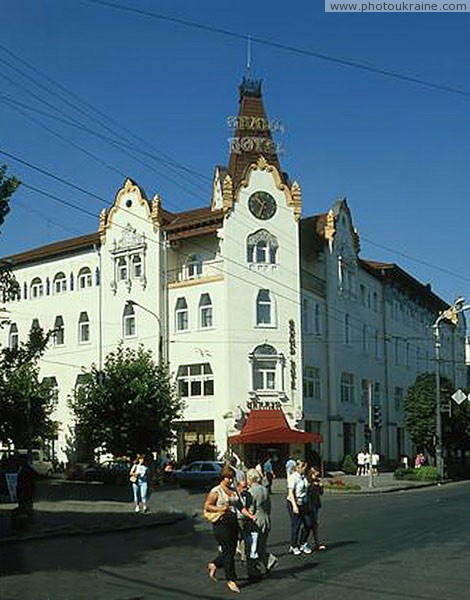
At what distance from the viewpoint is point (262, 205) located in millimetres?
56062

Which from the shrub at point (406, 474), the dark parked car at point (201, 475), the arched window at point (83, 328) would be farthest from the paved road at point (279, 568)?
the arched window at point (83, 328)

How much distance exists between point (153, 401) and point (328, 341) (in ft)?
51.7

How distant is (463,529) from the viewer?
21.6 meters

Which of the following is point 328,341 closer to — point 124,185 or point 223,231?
point 223,231

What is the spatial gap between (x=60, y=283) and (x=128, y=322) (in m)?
7.51

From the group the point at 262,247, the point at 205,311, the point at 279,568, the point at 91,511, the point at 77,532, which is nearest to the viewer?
the point at 279,568

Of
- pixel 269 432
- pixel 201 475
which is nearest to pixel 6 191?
pixel 201 475

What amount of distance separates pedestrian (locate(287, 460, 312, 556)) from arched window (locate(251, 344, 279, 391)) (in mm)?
36458

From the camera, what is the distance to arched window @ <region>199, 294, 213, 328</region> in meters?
55.4

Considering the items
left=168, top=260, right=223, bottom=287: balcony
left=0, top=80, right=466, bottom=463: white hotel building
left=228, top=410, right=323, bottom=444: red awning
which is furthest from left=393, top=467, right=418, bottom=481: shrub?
left=168, top=260, right=223, bottom=287: balcony

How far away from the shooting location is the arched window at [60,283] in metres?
63.6

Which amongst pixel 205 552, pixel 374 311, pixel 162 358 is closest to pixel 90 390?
pixel 162 358

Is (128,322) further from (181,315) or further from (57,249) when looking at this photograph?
(57,249)

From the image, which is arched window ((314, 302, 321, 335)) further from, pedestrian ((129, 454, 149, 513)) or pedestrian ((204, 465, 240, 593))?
pedestrian ((204, 465, 240, 593))
